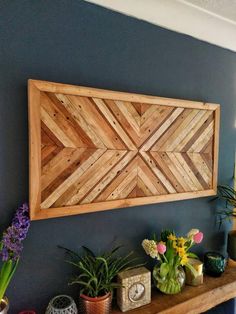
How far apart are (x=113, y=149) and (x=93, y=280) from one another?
602mm

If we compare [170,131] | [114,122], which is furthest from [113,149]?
[170,131]

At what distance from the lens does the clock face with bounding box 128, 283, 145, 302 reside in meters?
1.14

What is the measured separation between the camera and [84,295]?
3.47ft

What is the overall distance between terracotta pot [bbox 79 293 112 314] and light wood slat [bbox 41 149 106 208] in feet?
1.45

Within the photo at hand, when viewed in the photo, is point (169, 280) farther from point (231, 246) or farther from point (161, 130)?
point (161, 130)

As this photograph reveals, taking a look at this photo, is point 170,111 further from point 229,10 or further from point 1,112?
point 1,112

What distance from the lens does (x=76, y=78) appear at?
43.8 inches

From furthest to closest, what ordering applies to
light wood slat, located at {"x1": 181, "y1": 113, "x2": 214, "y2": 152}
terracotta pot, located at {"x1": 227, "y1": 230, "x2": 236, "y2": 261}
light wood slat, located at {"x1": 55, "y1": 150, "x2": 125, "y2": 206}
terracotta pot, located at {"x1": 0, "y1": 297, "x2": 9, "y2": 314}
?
terracotta pot, located at {"x1": 227, "y1": 230, "x2": 236, "y2": 261}, light wood slat, located at {"x1": 181, "y1": 113, "x2": 214, "y2": 152}, light wood slat, located at {"x1": 55, "y1": 150, "x2": 125, "y2": 206}, terracotta pot, located at {"x1": 0, "y1": 297, "x2": 9, "y2": 314}

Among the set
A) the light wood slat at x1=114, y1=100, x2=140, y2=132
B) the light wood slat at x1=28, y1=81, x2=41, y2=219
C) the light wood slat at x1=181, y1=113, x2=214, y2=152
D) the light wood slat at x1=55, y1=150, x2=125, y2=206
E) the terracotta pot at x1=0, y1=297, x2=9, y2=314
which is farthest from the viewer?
the light wood slat at x1=181, y1=113, x2=214, y2=152

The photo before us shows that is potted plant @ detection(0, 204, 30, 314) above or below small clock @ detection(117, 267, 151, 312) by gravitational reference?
above

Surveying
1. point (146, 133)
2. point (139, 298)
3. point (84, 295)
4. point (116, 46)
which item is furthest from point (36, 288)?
point (116, 46)

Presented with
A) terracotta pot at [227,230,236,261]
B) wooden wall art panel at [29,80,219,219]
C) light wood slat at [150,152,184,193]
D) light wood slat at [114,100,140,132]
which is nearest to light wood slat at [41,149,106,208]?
wooden wall art panel at [29,80,219,219]

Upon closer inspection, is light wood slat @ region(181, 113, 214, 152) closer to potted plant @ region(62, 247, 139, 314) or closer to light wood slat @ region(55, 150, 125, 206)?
light wood slat @ region(55, 150, 125, 206)

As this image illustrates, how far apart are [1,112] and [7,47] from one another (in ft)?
0.86
